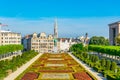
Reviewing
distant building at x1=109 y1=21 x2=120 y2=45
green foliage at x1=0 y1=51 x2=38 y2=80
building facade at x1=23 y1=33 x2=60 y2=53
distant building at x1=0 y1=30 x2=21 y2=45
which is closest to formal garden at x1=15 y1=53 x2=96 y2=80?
green foliage at x1=0 y1=51 x2=38 y2=80

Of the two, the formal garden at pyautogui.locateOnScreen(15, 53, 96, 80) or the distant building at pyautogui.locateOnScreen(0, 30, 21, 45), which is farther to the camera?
the distant building at pyautogui.locateOnScreen(0, 30, 21, 45)

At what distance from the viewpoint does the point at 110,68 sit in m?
39.4

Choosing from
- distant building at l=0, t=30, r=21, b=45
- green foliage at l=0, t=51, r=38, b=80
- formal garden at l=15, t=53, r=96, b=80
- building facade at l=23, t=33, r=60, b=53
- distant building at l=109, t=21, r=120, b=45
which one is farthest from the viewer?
building facade at l=23, t=33, r=60, b=53

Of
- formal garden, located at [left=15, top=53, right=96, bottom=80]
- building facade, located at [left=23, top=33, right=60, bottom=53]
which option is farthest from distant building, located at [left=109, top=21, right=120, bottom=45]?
formal garden, located at [left=15, top=53, right=96, bottom=80]

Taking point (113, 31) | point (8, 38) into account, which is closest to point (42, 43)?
point (8, 38)

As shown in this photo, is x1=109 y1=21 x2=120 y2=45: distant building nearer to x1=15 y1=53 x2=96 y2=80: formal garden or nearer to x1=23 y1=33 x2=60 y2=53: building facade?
x1=23 y1=33 x2=60 y2=53: building facade

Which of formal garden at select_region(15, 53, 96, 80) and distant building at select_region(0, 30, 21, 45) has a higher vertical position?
distant building at select_region(0, 30, 21, 45)

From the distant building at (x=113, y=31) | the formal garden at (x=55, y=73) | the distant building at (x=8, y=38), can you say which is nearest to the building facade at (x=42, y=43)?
the distant building at (x=8, y=38)

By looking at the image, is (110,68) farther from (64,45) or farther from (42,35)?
(64,45)

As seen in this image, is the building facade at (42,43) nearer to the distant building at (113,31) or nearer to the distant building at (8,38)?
Result: the distant building at (8,38)

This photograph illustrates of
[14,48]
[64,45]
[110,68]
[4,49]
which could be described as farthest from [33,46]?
[110,68]

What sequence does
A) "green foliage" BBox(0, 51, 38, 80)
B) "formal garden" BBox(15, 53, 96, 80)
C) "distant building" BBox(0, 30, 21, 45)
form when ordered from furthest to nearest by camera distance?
"distant building" BBox(0, 30, 21, 45) → "green foliage" BBox(0, 51, 38, 80) → "formal garden" BBox(15, 53, 96, 80)

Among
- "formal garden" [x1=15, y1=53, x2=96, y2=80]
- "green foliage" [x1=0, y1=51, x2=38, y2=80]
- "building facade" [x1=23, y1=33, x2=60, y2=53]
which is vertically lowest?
"formal garden" [x1=15, y1=53, x2=96, y2=80]

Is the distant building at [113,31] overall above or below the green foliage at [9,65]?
above
